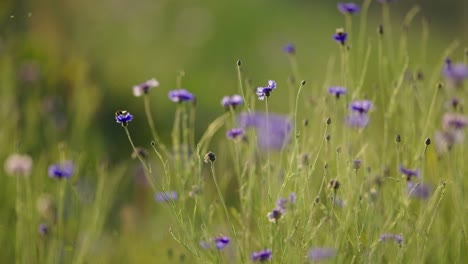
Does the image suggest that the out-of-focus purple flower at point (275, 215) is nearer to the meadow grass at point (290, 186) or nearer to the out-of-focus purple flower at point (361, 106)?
the meadow grass at point (290, 186)

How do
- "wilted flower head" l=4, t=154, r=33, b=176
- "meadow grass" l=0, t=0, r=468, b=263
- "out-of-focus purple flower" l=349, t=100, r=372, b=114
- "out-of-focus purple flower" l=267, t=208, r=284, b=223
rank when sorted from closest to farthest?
"out-of-focus purple flower" l=267, t=208, r=284, b=223, "meadow grass" l=0, t=0, r=468, b=263, "out-of-focus purple flower" l=349, t=100, r=372, b=114, "wilted flower head" l=4, t=154, r=33, b=176

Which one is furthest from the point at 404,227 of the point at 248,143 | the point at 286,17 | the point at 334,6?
the point at 334,6

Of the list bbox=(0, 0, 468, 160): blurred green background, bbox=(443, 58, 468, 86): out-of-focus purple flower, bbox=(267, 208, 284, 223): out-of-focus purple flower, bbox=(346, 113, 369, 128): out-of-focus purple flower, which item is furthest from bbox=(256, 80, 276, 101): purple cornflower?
bbox=(0, 0, 468, 160): blurred green background

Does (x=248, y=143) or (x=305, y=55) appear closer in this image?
(x=248, y=143)

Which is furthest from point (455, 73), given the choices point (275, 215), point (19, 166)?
point (19, 166)

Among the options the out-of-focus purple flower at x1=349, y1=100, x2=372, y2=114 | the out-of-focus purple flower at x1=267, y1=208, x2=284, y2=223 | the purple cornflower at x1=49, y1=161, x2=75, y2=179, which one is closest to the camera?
the out-of-focus purple flower at x1=267, y1=208, x2=284, y2=223

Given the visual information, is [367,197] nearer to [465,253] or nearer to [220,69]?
[465,253]

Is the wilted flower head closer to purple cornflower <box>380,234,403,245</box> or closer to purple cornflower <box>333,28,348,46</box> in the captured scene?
purple cornflower <box>333,28,348,46</box>

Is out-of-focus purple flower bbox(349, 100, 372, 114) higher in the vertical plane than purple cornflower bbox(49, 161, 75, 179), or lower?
higher
